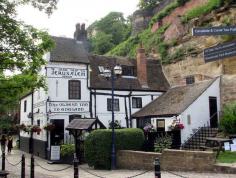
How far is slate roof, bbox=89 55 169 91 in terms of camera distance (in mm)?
26453

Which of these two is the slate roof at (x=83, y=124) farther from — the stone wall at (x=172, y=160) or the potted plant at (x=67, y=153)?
the stone wall at (x=172, y=160)

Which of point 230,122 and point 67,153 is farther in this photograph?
point 67,153

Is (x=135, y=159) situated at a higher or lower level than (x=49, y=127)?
lower

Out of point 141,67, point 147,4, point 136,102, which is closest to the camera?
point 136,102

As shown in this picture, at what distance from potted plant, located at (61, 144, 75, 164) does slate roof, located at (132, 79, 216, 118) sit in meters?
6.73

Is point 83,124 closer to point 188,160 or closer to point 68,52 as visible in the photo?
point 68,52

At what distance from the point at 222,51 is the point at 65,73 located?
16484 millimetres

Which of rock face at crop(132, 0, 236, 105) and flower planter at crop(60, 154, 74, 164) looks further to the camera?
rock face at crop(132, 0, 236, 105)

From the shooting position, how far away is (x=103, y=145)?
17.5m

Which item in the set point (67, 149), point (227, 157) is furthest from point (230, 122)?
point (67, 149)

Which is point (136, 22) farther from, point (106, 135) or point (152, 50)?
point (106, 135)

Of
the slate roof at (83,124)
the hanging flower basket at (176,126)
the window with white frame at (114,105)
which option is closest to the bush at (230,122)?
the hanging flower basket at (176,126)

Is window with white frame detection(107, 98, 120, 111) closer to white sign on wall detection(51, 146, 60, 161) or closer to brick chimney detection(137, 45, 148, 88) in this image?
brick chimney detection(137, 45, 148, 88)

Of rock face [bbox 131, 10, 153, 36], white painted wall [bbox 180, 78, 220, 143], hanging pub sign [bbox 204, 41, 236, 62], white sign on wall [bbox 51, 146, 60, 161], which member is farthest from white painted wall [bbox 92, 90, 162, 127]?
rock face [bbox 131, 10, 153, 36]
